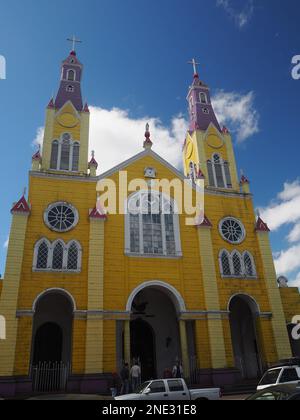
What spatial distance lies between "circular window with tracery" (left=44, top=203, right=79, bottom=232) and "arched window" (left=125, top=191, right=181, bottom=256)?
345cm

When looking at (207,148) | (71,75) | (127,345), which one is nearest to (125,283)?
(127,345)

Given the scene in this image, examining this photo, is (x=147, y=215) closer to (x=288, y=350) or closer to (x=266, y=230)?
(x=266, y=230)

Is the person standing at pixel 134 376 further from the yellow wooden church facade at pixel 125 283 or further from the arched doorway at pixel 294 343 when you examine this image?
the arched doorway at pixel 294 343

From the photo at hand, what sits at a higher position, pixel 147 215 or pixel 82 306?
pixel 147 215

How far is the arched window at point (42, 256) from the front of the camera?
20.1 metres

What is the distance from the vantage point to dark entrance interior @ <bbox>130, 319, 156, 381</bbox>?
22.0 metres

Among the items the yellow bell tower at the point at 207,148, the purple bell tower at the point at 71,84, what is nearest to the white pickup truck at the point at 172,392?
the yellow bell tower at the point at 207,148

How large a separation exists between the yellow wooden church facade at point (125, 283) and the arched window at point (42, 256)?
0.20ft

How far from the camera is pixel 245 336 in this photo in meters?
24.4

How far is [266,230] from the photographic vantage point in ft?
82.4

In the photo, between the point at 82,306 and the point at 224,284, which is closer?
the point at 82,306
